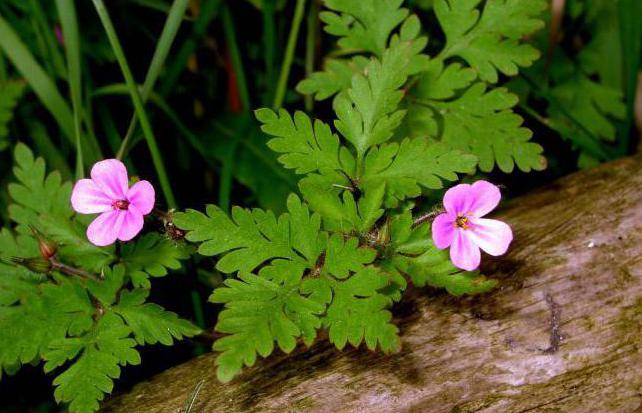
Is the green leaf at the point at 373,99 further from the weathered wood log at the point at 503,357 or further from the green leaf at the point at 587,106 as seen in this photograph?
the green leaf at the point at 587,106

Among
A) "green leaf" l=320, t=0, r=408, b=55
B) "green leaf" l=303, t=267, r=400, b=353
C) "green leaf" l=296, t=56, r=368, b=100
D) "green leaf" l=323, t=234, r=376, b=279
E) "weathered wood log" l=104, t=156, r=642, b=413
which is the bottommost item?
"weathered wood log" l=104, t=156, r=642, b=413

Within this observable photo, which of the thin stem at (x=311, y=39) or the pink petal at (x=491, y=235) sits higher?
the thin stem at (x=311, y=39)

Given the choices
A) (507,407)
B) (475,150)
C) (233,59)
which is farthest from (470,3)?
(507,407)

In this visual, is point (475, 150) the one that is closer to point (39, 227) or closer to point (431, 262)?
point (431, 262)

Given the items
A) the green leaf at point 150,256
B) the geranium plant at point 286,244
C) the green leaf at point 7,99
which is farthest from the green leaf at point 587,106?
the green leaf at point 7,99

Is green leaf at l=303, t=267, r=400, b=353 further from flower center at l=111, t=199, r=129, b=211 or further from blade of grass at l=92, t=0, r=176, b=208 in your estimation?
blade of grass at l=92, t=0, r=176, b=208

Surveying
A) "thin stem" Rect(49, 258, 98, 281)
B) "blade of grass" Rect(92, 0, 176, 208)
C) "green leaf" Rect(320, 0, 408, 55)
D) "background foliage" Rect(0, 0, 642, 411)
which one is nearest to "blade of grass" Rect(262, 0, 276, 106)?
"background foliage" Rect(0, 0, 642, 411)
